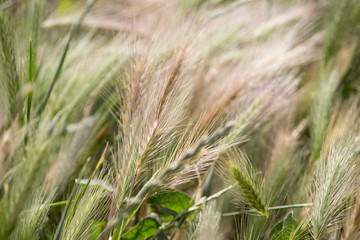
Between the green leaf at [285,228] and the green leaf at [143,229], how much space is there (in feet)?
0.55

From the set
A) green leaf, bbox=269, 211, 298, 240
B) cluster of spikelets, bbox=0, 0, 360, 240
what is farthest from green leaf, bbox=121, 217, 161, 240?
green leaf, bbox=269, 211, 298, 240

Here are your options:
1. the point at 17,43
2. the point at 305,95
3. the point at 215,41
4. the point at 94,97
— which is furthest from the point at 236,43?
the point at 17,43

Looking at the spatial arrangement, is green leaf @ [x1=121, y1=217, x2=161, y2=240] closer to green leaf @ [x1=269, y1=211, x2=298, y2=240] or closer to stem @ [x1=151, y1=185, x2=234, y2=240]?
stem @ [x1=151, y1=185, x2=234, y2=240]

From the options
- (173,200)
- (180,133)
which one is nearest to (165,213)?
(173,200)

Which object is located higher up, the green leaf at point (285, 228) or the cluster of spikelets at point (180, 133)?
the cluster of spikelets at point (180, 133)

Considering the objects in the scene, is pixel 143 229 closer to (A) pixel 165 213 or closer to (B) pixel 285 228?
(A) pixel 165 213

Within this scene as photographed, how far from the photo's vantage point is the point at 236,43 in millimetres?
789

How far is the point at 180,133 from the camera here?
0.47 metres

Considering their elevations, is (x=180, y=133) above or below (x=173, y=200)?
above

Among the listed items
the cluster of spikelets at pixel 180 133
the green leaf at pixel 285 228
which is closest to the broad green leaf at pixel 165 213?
the cluster of spikelets at pixel 180 133

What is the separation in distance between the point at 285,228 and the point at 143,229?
0.20 m

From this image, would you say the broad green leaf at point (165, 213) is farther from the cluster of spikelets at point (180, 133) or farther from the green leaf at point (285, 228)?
the green leaf at point (285, 228)

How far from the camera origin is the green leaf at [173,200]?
524 millimetres

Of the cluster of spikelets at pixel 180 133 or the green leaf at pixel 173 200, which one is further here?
the green leaf at pixel 173 200
